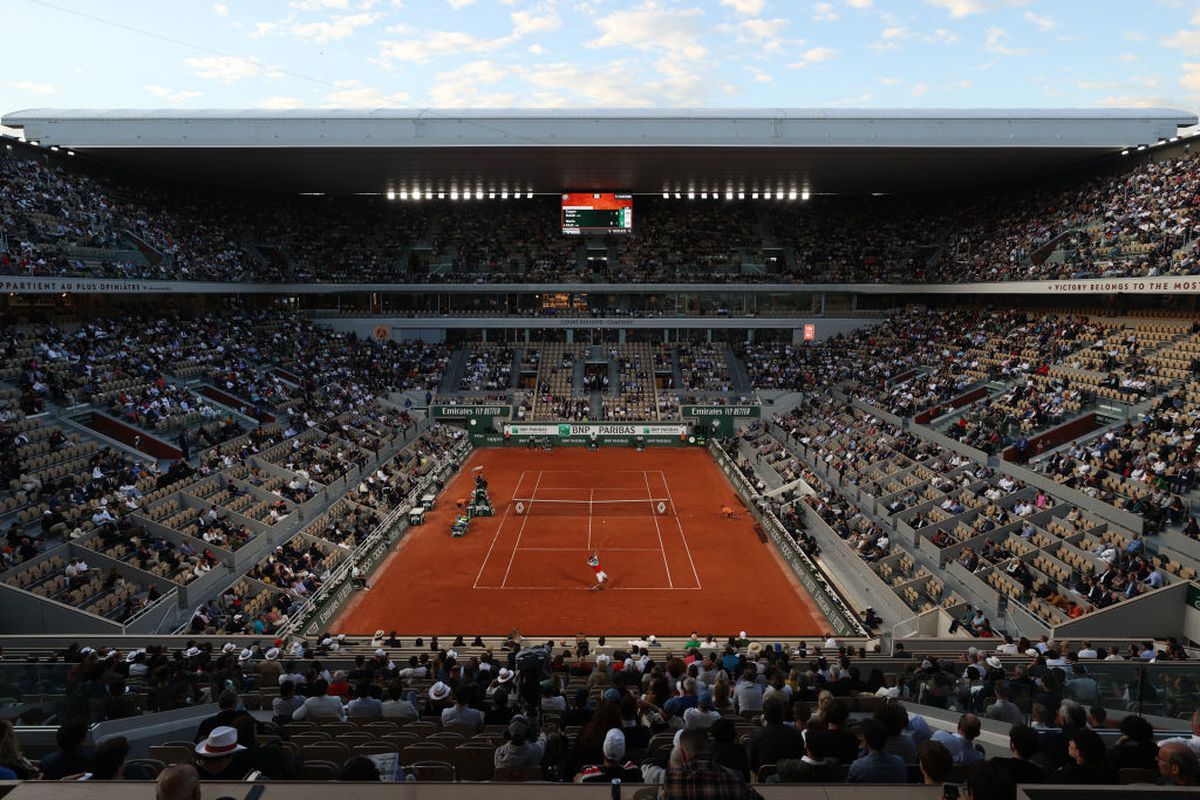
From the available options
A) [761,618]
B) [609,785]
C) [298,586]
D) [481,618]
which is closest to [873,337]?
[761,618]

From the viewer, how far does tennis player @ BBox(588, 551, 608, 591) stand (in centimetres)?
2461

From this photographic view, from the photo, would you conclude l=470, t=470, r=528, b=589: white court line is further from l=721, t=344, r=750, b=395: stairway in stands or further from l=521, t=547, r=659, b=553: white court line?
l=721, t=344, r=750, b=395: stairway in stands

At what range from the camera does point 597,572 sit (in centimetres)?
2544

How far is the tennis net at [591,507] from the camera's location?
3303 cm

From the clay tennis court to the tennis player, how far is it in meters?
0.19

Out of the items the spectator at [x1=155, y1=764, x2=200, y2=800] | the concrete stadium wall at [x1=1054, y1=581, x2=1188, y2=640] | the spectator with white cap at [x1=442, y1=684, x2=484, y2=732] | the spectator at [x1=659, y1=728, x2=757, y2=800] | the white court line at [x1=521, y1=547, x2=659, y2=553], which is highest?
the spectator at [x1=659, y1=728, x2=757, y2=800]

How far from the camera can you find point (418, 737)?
809cm

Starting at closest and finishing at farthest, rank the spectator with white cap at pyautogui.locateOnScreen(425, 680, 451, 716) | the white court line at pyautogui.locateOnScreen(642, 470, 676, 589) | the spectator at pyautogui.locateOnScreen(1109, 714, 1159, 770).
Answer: the spectator at pyautogui.locateOnScreen(1109, 714, 1159, 770) → the spectator with white cap at pyautogui.locateOnScreen(425, 680, 451, 716) → the white court line at pyautogui.locateOnScreen(642, 470, 676, 589)

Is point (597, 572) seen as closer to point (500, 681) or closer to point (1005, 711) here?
point (500, 681)

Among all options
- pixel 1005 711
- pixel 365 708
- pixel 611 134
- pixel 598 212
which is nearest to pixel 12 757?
pixel 365 708

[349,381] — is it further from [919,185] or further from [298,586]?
[919,185]

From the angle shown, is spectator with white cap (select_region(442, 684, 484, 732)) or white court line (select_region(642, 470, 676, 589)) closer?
spectator with white cap (select_region(442, 684, 484, 732))

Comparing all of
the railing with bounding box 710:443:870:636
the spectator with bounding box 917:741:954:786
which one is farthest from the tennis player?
the spectator with bounding box 917:741:954:786

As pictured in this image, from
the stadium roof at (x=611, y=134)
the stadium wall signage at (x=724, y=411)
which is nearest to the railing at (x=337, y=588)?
the stadium wall signage at (x=724, y=411)
